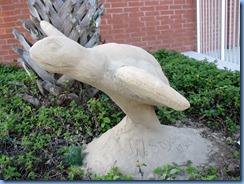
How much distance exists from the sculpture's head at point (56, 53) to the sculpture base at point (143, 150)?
2.93 feet

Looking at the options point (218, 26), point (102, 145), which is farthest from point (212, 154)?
point (218, 26)

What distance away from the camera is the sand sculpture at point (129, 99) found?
6.53 ft

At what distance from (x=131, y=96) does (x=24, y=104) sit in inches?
79.7

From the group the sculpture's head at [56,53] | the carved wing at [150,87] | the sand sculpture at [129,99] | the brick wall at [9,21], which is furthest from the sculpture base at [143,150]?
the brick wall at [9,21]

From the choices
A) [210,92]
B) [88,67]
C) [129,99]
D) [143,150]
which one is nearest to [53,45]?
[88,67]

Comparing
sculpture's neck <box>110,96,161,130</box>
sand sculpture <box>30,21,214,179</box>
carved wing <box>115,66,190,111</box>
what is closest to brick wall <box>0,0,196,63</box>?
sand sculpture <box>30,21,214,179</box>

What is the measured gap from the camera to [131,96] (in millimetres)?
2195

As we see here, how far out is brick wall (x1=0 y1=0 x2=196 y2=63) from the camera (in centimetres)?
593

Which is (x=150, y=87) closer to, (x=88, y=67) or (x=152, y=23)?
(x=88, y=67)

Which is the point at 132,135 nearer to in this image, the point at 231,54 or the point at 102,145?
the point at 102,145

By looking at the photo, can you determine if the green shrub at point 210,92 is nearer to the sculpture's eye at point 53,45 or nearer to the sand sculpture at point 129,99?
the sand sculpture at point 129,99

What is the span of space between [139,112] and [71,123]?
1.13m

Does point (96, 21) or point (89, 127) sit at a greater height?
point (96, 21)

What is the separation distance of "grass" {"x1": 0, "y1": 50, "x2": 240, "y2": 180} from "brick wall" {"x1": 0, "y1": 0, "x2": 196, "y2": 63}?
2.16m
